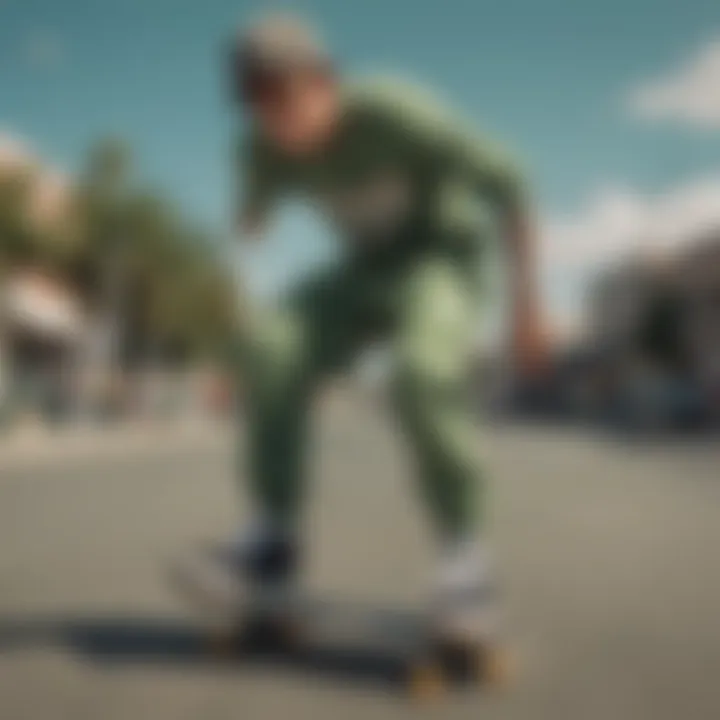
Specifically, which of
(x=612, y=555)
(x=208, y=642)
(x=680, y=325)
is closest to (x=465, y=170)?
(x=208, y=642)

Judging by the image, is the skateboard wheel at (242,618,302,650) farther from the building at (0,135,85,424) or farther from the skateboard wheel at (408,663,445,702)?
the building at (0,135,85,424)

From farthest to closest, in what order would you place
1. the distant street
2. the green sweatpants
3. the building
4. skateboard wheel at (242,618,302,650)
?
the building, skateboard wheel at (242,618,302,650), the green sweatpants, the distant street

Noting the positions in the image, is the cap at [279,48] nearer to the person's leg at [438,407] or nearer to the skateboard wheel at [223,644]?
the person's leg at [438,407]

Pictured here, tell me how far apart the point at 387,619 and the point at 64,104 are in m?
0.87

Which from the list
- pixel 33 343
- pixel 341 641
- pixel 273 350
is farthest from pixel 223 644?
pixel 33 343

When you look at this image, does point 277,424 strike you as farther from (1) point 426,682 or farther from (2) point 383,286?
(1) point 426,682

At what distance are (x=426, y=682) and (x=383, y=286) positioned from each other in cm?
48

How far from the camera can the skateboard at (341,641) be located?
125cm

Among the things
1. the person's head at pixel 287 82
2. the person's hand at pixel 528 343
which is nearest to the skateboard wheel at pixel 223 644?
the person's hand at pixel 528 343

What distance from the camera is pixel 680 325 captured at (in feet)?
11.9

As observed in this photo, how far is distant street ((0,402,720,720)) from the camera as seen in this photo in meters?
1.17

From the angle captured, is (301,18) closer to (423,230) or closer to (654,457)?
(423,230)

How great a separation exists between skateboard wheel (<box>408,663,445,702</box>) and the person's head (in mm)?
670

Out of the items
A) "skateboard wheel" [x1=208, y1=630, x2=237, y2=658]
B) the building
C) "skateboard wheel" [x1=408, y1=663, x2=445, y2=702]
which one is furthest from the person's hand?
the building
